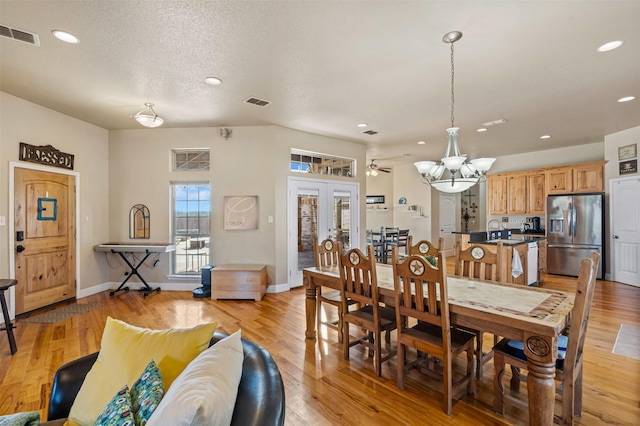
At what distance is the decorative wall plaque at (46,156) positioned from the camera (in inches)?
154

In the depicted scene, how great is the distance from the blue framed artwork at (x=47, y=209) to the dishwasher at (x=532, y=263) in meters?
7.51

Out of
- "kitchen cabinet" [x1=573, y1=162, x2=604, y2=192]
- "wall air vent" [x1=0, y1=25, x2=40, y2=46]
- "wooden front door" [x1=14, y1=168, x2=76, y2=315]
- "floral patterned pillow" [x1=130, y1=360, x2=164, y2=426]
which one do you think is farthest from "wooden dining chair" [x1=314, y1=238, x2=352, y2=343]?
"kitchen cabinet" [x1=573, y1=162, x2=604, y2=192]

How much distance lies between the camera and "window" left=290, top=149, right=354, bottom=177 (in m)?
5.46

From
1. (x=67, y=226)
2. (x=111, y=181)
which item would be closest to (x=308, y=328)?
(x=67, y=226)

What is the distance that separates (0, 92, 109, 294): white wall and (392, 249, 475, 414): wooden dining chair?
4778 millimetres

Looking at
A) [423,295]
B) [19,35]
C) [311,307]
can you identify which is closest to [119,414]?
[423,295]

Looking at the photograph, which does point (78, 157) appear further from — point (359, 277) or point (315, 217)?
point (359, 277)

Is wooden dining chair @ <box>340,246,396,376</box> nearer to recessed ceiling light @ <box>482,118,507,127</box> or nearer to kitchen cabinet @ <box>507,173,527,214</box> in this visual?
recessed ceiling light @ <box>482,118,507,127</box>

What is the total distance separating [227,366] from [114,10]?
2565 mm

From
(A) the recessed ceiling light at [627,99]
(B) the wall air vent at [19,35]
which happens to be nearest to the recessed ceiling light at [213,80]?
(B) the wall air vent at [19,35]

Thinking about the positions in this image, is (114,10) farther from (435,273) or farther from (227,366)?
(435,273)

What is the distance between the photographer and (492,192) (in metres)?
7.48

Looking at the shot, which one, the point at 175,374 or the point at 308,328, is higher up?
the point at 175,374

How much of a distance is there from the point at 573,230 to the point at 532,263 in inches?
58.7
